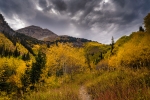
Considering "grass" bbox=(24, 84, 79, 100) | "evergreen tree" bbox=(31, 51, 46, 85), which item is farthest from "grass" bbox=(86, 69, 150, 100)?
"evergreen tree" bbox=(31, 51, 46, 85)

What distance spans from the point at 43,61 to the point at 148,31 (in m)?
22.1

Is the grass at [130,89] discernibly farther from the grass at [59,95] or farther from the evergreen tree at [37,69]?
the evergreen tree at [37,69]

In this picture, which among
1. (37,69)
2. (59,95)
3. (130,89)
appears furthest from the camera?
(37,69)

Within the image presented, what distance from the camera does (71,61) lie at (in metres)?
44.8

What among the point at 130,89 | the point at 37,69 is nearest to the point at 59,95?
the point at 130,89

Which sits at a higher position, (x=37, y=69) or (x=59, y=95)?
(x=37, y=69)

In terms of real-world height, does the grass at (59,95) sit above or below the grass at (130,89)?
below

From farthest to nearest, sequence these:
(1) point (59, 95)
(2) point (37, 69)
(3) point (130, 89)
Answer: (2) point (37, 69) → (1) point (59, 95) → (3) point (130, 89)

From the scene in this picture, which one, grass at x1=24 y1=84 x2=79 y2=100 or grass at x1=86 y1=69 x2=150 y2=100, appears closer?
grass at x1=86 y1=69 x2=150 y2=100

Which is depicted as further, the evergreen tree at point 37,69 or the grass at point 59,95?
the evergreen tree at point 37,69

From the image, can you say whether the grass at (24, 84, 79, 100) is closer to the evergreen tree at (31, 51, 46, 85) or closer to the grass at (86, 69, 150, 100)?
the grass at (86, 69, 150, 100)

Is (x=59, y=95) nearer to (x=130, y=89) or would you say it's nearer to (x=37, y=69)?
(x=130, y=89)

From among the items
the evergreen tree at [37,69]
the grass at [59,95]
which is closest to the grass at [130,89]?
the grass at [59,95]

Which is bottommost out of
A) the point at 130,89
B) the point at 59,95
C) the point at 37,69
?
the point at 59,95
